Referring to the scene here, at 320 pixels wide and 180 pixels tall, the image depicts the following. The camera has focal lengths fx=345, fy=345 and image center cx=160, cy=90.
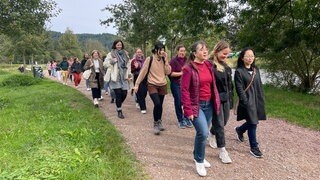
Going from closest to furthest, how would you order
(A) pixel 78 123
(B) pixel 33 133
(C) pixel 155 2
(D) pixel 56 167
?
(D) pixel 56 167
(B) pixel 33 133
(A) pixel 78 123
(C) pixel 155 2

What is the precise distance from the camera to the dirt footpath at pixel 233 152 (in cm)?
481

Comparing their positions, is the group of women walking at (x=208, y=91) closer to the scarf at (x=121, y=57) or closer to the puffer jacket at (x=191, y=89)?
the puffer jacket at (x=191, y=89)

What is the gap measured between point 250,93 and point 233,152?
104 centimetres

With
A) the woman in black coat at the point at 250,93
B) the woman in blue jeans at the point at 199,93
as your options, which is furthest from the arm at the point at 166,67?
the woman in blue jeans at the point at 199,93

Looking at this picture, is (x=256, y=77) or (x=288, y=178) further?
(x=256, y=77)

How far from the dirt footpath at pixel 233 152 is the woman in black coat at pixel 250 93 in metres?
0.47

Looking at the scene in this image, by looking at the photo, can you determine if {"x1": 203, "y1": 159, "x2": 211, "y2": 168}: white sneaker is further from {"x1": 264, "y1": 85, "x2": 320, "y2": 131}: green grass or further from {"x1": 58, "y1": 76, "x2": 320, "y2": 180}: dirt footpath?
{"x1": 264, "y1": 85, "x2": 320, "y2": 131}: green grass

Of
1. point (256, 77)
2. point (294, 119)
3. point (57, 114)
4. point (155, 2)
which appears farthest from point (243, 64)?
point (155, 2)

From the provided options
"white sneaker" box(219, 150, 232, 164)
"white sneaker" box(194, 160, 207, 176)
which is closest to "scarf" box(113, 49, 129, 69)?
"white sneaker" box(219, 150, 232, 164)

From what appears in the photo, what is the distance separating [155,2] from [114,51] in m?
12.0

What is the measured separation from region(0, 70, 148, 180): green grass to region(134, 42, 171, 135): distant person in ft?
2.85

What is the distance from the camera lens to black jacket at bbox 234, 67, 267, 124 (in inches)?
209

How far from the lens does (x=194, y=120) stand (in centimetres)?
461

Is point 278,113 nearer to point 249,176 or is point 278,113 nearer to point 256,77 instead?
point 256,77
